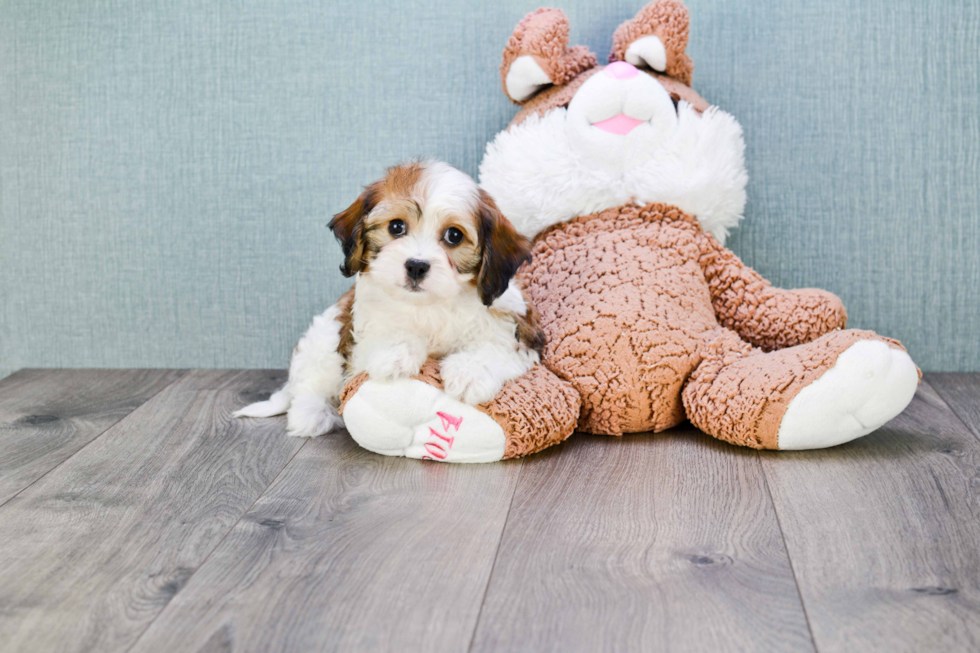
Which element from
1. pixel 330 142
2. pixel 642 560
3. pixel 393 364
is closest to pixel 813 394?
pixel 642 560

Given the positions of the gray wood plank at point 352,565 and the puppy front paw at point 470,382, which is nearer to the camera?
the gray wood plank at point 352,565

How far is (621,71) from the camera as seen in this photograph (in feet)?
6.46

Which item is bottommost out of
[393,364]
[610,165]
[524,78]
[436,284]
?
[393,364]

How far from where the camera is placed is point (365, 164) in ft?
7.82

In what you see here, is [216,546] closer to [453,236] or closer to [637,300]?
[453,236]

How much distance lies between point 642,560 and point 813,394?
1.94 feet

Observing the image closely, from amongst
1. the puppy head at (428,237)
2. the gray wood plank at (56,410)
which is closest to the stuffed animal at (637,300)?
the puppy head at (428,237)

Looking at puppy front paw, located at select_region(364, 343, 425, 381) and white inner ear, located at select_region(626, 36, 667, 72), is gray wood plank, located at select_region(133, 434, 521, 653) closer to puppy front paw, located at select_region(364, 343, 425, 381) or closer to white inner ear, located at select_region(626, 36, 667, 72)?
puppy front paw, located at select_region(364, 343, 425, 381)

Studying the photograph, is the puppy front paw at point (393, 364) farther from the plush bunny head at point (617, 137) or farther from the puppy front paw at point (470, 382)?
the plush bunny head at point (617, 137)

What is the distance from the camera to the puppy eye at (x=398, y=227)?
159 centimetres

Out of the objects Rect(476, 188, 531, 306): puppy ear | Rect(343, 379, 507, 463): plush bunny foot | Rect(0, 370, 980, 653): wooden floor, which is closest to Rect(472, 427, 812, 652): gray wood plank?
Rect(0, 370, 980, 653): wooden floor

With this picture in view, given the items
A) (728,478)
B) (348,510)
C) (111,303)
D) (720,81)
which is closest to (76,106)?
(111,303)

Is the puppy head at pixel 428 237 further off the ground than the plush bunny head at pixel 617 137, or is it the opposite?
the plush bunny head at pixel 617 137

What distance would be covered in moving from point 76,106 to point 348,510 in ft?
5.42
